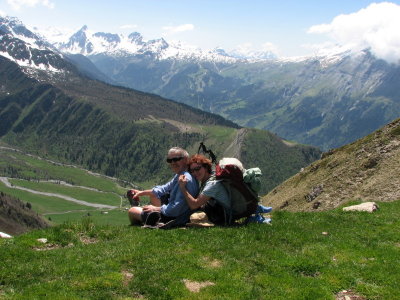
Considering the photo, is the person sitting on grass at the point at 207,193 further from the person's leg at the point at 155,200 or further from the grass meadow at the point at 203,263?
the person's leg at the point at 155,200

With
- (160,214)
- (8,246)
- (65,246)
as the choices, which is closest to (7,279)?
(8,246)

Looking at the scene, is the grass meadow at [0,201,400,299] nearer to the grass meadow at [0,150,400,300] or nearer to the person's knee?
Result: the grass meadow at [0,150,400,300]

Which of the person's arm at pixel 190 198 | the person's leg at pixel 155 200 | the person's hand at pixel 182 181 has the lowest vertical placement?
the person's leg at pixel 155 200

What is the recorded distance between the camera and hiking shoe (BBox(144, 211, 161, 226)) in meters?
21.5

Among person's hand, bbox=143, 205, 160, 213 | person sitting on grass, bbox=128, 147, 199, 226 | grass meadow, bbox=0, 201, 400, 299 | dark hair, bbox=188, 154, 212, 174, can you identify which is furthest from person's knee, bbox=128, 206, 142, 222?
dark hair, bbox=188, 154, 212, 174

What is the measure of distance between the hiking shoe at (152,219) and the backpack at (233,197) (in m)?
2.72

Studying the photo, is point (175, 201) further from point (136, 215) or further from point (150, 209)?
point (136, 215)

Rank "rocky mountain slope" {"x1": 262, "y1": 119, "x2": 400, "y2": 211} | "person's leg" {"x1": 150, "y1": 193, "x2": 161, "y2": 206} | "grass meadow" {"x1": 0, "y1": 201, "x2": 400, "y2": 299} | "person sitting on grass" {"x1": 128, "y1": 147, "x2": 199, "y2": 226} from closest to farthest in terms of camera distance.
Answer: "grass meadow" {"x1": 0, "y1": 201, "x2": 400, "y2": 299}, "person sitting on grass" {"x1": 128, "y1": 147, "x2": 199, "y2": 226}, "person's leg" {"x1": 150, "y1": 193, "x2": 161, "y2": 206}, "rocky mountain slope" {"x1": 262, "y1": 119, "x2": 400, "y2": 211}

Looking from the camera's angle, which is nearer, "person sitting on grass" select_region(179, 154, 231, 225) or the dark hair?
"person sitting on grass" select_region(179, 154, 231, 225)

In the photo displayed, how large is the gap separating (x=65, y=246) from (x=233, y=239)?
849cm

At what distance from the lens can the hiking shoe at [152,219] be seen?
70.7ft

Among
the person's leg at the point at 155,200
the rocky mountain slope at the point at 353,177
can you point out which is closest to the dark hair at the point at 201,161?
the person's leg at the point at 155,200

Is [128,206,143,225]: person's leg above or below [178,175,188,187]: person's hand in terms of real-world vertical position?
below

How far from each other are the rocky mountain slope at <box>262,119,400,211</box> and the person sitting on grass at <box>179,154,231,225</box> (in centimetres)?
2183
